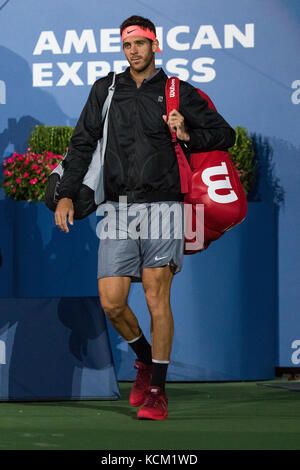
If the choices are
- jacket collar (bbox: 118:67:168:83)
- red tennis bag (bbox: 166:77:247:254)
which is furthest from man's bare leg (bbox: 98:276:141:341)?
jacket collar (bbox: 118:67:168:83)

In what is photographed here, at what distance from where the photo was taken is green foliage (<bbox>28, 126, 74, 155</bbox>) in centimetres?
772

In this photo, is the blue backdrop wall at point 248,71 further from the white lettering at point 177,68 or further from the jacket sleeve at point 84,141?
the jacket sleeve at point 84,141

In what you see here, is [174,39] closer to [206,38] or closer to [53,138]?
[206,38]

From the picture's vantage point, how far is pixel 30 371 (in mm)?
5898

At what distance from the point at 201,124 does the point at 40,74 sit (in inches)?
122

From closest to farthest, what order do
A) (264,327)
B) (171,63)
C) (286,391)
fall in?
(286,391)
(264,327)
(171,63)

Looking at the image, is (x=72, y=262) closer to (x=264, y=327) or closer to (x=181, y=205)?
(x=264, y=327)

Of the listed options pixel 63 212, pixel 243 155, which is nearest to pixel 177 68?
pixel 243 155

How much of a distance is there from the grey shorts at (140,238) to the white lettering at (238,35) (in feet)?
9.31

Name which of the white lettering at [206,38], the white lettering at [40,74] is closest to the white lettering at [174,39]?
the white lettering at [206,38]

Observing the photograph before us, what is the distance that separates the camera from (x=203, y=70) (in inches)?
311

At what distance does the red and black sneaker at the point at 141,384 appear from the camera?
5617mm
